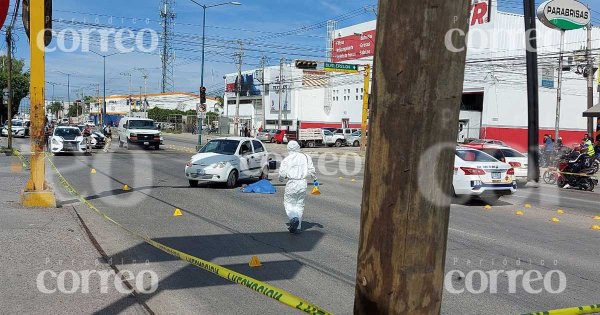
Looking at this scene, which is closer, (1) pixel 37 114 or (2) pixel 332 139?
(1) pixel 37 114

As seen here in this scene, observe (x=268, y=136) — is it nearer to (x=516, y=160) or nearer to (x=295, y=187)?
(x=516, y=160)

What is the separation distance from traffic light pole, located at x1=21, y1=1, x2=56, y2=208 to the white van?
24456 millimetres

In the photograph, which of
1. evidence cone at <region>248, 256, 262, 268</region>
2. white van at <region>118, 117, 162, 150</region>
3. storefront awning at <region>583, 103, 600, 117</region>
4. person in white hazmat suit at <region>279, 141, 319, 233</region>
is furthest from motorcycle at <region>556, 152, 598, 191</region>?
white van at <region>118, 117, 162, 150</region>

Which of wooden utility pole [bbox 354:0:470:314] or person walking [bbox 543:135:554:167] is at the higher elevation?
wooden utility pole [bbox 354:0:470:314]

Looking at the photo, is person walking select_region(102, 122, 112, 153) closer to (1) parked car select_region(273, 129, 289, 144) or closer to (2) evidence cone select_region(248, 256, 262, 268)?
(1) parked car select_region(273, 129, 289, 144)

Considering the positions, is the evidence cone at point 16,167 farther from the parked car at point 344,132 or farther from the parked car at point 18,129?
the parked car at point 344,132

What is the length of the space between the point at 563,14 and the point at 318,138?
3029 cm

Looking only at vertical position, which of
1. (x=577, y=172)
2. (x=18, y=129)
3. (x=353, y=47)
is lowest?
(x=577, y=172)

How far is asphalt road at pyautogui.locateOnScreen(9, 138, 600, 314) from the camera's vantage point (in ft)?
18.9

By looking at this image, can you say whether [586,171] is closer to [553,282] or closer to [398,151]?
[553,282]

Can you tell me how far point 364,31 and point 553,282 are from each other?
6109 cm

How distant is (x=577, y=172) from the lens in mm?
19594

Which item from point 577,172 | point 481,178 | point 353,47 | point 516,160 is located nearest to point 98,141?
point 516,160

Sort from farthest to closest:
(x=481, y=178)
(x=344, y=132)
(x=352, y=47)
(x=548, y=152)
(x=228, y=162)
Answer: (x=352, y=47) → (x=344, y=132) → (x=548, y=152) → (x=228, y=162) → (x=481, y=178)
